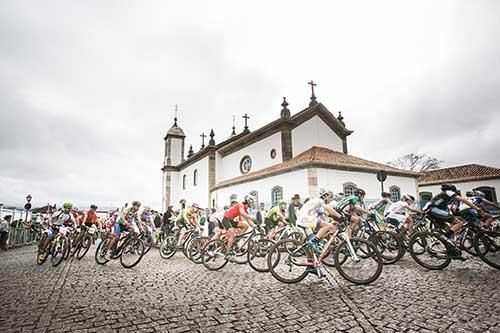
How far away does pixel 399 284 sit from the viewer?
5.09m

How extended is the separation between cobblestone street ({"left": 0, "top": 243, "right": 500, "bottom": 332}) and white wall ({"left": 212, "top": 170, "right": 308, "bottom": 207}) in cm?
966

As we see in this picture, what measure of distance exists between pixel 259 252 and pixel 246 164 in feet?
57.7

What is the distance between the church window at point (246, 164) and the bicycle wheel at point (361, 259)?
1829 centimetres

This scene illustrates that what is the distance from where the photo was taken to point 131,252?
305 inches

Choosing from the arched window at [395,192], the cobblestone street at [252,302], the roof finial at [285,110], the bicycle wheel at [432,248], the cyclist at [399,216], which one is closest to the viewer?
the cobblestone street at [252,302]

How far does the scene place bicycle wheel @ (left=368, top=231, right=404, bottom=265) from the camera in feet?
22.3

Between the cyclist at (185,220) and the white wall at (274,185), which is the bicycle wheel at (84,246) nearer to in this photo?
the cyclist at (185,220)

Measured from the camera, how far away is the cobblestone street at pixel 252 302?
3.44 m

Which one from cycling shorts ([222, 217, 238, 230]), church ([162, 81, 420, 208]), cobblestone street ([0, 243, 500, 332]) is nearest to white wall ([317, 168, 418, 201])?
church ([162, 81, 420, 208])

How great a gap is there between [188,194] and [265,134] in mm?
14824

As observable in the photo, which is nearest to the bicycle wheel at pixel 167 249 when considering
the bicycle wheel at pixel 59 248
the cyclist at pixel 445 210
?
the bicycle wheel at pixel 59 248

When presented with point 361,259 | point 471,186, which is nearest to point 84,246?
point 361,259

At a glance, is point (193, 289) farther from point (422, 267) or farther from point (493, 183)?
point (493, 183)

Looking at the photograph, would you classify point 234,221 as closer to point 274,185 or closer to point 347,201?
point 347,201
